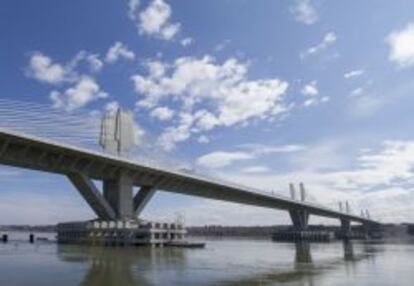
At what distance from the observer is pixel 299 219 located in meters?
Answer: 170

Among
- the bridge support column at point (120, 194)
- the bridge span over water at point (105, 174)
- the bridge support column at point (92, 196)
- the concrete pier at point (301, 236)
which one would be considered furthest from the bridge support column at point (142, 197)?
the concrete pier at point (301, 236)

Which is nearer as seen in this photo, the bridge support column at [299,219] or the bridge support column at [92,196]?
the bridge support column at [92,196]

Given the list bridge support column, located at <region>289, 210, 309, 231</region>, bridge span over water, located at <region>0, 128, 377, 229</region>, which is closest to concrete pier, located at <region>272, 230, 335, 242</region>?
bridge support column, located at <region>289, 210, 309, 231</region>

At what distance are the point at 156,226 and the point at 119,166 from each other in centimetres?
1136

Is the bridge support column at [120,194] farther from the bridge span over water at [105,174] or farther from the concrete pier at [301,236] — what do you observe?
the concrete pier at [301,236]

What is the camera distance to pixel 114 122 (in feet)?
255

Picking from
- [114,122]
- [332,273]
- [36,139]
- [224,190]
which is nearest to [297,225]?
[224,190]

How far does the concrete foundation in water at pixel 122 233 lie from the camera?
79.7 m

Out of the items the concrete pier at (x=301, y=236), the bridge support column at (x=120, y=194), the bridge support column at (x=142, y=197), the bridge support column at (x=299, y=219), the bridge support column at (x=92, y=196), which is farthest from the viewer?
the bridge support column at (x=299, y=219)

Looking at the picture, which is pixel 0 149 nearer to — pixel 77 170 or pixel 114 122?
pixel 77 170

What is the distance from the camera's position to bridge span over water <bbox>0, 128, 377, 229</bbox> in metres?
66.2

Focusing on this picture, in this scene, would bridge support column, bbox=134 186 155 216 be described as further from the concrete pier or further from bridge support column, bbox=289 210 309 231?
bridge support column, bbox=289 210 309 231

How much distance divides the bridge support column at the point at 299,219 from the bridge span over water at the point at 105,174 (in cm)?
6264

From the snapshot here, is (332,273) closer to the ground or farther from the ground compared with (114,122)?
closer to the ground
